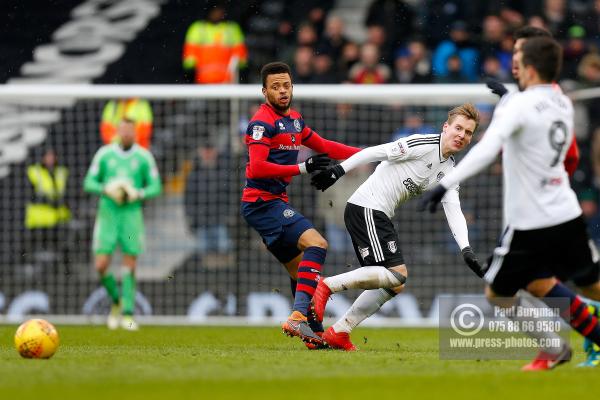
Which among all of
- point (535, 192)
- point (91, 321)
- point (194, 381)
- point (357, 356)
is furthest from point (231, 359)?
point (91, 321)

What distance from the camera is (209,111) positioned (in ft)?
51.6

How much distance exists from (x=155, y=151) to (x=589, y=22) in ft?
23.3

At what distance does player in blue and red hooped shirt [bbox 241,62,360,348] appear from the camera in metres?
9.39

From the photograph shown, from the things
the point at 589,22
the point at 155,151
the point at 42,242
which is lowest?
the point at 42,242

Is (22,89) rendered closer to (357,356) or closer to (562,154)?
(357,356)

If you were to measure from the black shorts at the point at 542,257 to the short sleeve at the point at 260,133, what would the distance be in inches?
117

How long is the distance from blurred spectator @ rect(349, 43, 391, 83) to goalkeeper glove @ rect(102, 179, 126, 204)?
4.77 m

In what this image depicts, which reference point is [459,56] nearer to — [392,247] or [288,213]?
[288,213]

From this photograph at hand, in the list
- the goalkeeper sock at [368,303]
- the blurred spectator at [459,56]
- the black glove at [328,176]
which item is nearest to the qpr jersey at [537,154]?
the black glove at [328,176]

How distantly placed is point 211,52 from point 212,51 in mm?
22

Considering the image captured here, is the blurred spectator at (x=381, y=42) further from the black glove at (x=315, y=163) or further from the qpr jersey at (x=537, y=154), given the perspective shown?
the qpr jersey at (x=537, y=154)

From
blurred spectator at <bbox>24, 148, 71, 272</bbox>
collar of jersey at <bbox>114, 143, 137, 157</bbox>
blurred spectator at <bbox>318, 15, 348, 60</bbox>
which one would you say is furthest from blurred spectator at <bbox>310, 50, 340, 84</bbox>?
blurred spectator at <bbox>24, 148, 71, 272</bbox>

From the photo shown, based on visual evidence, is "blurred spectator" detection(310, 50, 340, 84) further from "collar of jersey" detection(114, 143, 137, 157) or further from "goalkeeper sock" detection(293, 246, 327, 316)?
"goalkeeper sock" detection(293, 246, 327, 316)

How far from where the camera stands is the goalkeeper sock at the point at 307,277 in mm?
9328
